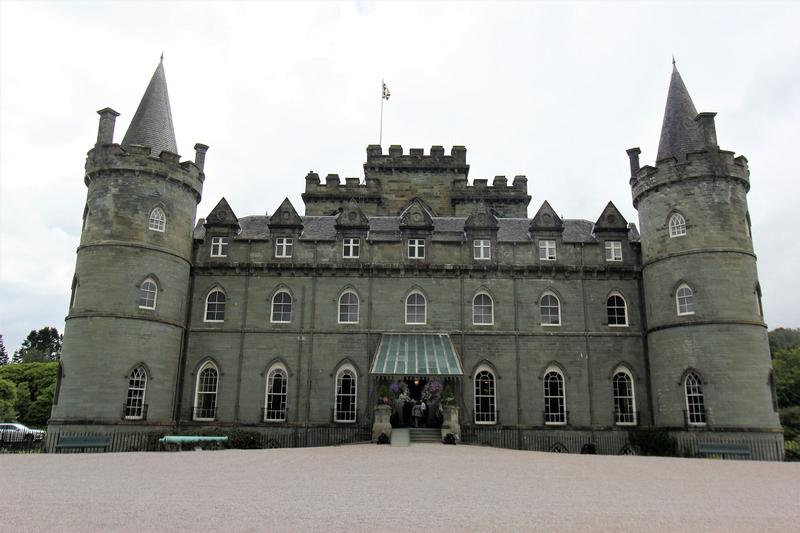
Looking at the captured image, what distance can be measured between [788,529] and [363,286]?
2422 centimetres

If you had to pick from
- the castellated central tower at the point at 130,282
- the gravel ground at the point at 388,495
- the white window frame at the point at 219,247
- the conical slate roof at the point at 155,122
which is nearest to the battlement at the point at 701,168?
the gravel ground at the point at 388,495

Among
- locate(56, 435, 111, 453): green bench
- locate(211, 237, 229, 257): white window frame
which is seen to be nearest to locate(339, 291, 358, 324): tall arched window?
locate(211, 237, 229, 257): white window frame

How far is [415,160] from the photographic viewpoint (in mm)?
42562

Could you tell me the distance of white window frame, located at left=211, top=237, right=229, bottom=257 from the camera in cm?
3369

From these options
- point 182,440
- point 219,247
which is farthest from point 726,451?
point 219,247

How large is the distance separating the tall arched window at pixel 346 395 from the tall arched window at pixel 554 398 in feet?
32.3

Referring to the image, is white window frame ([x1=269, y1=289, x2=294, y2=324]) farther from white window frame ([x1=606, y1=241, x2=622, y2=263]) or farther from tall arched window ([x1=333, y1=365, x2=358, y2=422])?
white window frame ([x1=606, y1=241, x2=622, y2=263])

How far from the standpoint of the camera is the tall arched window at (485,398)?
3108cm

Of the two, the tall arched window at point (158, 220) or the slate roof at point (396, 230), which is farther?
the slate roof at point (396, 230)

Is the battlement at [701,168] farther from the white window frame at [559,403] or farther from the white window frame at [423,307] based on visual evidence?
Result: the white window frame at [423,307]

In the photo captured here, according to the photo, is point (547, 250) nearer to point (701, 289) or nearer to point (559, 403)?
point (701, 289)

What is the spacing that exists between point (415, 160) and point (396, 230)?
8.92 m

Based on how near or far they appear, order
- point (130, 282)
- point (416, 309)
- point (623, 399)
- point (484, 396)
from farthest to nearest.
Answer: point (416, 309), point (484, 396), point (623, 399), point (130, 282)

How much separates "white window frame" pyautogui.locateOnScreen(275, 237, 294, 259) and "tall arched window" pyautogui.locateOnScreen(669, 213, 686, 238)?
65.1 ft
